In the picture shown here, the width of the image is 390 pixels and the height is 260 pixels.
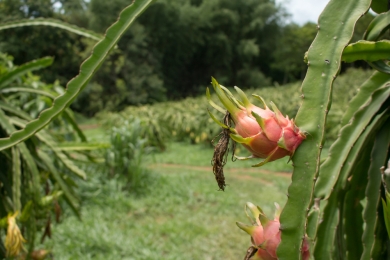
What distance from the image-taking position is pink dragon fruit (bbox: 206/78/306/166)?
0.38 m

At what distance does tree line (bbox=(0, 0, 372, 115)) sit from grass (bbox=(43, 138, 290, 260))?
8753mm

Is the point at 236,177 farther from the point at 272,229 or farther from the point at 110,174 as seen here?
the point at 272,229

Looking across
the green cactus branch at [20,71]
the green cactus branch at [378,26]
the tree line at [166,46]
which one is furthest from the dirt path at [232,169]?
the tree line at [166,46]

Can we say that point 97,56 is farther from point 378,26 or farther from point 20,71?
point 20,71

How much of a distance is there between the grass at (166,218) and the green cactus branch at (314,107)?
1942 millimetres

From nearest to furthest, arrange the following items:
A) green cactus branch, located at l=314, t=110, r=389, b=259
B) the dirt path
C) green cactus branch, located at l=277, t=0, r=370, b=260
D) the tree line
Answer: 1. green cactus branch, located at l=277, t=0, r=370, b=260
2. green cactus branch, located at l=314, t=110, r=389, b=259
3. the dirt path
4. the tree line

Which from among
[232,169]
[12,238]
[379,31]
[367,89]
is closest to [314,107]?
[379,31]

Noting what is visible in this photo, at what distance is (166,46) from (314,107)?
16.0 metres

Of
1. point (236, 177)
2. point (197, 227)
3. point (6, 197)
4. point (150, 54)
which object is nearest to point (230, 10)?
point (150, 54)

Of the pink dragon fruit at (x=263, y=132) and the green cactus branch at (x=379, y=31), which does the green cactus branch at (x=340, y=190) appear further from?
the pink dragon fruit at (x=263, y=132)

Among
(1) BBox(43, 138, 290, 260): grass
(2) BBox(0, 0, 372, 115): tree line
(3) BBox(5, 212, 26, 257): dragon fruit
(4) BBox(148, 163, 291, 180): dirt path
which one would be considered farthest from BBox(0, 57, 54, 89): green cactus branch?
(2) BBox(0, 0, 372, 115): tree line

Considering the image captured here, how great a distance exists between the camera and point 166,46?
16.0m

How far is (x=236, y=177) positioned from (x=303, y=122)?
3.77 meters

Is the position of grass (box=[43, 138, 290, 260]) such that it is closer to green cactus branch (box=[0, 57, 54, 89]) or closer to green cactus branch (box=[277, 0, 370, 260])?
green cactus branch (box=[0, 57, 54, 89])
